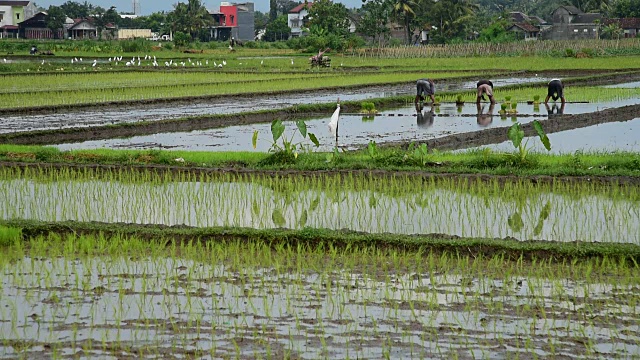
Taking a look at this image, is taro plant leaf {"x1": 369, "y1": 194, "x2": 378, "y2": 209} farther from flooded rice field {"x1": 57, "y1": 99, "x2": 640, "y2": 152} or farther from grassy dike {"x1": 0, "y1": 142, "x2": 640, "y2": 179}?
flooded rice field {"x1": 57, "y1": 99, "x2": 640, "y2": 152}

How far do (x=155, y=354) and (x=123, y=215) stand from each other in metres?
3.47

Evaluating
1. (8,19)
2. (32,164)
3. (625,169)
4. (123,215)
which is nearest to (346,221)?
(123,215)

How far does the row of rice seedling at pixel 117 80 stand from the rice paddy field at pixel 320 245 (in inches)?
299

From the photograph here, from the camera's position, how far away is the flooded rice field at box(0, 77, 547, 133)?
48.7ft

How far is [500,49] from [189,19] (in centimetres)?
2207

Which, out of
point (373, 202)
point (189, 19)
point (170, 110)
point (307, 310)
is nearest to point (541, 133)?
point (373, 202)

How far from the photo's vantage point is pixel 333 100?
64.3 ft

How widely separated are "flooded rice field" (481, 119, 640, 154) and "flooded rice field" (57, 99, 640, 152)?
0.97m

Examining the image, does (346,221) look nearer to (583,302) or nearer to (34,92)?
(583,302)

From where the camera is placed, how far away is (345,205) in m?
8.00

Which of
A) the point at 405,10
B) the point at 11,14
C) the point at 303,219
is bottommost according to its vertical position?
the point at 303,219

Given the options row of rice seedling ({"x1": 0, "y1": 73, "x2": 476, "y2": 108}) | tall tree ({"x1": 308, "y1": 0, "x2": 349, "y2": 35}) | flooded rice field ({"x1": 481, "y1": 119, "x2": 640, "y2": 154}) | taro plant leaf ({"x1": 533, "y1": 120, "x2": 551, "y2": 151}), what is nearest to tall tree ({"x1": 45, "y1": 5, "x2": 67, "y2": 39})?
tall tree ({"x1": 308, "y1": 0, "x2": 349, "y2": 35})

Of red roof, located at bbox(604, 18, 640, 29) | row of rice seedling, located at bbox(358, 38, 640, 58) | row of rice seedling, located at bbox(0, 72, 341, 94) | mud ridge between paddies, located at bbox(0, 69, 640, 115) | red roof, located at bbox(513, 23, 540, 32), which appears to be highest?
red roof, located at bbox(604, 18, 640, 29)

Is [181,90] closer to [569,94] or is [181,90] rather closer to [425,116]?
[425,116]
